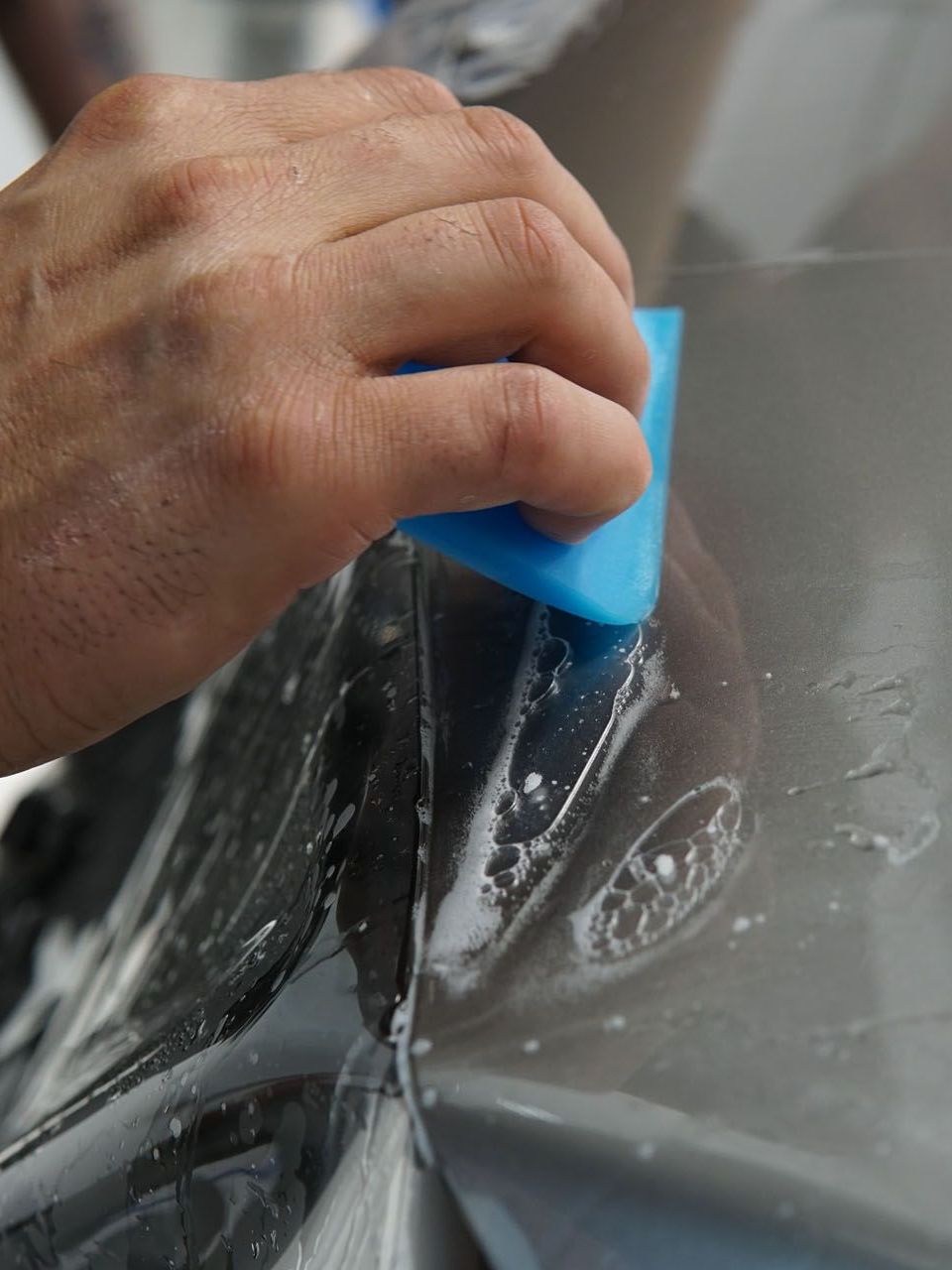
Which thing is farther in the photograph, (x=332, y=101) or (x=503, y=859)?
(x=332, y=101)

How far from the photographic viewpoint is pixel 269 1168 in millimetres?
340

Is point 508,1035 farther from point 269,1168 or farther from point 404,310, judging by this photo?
point 404,310

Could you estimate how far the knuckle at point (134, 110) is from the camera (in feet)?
1.72

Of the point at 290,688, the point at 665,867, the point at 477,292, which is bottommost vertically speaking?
the point at 290,688

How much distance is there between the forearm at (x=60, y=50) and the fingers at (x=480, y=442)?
1.24m

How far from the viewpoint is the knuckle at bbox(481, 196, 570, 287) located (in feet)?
1.43

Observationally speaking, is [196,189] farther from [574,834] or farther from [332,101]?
[574,834]

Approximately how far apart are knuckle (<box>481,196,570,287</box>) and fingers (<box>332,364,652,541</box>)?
0.16 feet

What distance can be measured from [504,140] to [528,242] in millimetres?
A: 94

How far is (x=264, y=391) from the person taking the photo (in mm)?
404

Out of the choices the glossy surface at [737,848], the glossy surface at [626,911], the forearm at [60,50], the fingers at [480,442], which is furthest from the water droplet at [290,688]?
the forearm at [60,50]

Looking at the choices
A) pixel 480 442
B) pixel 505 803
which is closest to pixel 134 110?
pixel 480 442

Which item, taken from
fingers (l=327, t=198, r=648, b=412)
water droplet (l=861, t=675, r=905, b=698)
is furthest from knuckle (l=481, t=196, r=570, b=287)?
water droplet (l=861, t=675, r=905, b=698)

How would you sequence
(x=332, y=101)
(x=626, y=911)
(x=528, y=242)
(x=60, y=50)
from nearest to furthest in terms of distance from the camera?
1. (x=626, y=911)
2. (x=528, y=242)
3. (x=332, y=101)
4. (x=60, y=50)
